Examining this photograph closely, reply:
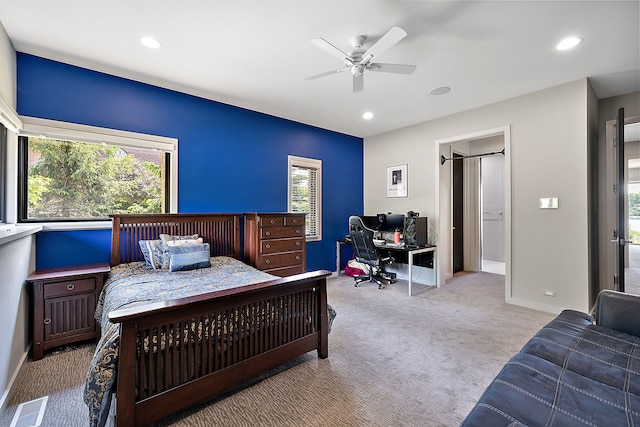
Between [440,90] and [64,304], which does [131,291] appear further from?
[440,90]

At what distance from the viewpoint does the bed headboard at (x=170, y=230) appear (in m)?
3.02

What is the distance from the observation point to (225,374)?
1.79 meters

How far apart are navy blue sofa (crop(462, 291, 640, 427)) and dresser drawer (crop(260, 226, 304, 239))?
287 cm

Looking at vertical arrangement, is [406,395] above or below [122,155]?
below

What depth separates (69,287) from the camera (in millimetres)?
2453

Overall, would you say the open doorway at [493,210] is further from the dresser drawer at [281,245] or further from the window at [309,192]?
the dresser drawer at [281,245]

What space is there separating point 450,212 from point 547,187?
1535 millimetres

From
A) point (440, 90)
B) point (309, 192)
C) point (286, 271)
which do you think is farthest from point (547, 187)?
point (286, 271)

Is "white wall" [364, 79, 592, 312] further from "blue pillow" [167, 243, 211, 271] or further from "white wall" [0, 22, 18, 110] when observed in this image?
"white wall" [0, 22, 18, 110]

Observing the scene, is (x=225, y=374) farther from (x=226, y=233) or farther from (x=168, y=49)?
(x=168, y=49)

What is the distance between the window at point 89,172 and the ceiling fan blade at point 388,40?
258 centimetres

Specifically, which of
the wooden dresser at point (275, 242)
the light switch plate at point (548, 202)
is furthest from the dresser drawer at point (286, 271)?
the light switch plate at point (548, 202)

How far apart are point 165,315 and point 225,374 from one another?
0.57 m

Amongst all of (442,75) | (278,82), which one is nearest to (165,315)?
(278,82)
